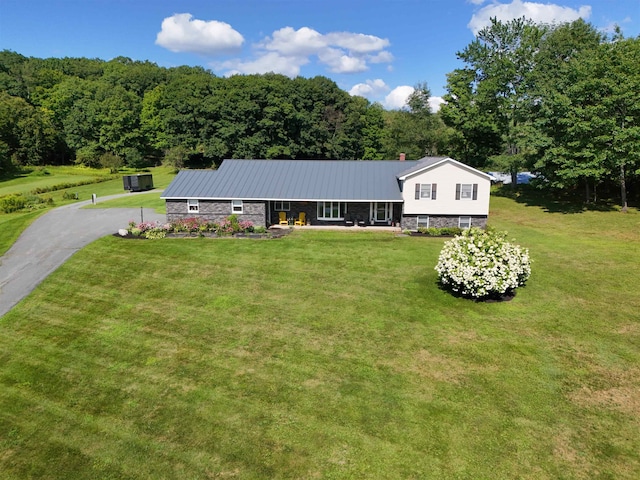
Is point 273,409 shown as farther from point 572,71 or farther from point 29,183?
point 29,183

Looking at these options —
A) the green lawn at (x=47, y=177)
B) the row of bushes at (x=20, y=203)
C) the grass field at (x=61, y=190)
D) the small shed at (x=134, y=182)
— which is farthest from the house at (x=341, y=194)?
the green lawn at (x=47, y=177)

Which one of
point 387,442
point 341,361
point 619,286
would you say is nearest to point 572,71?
point 619,286

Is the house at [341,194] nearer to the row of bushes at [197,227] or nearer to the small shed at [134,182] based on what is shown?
the row of bushes at [197,227]

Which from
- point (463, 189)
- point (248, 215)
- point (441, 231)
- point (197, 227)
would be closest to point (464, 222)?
point (441, 231)

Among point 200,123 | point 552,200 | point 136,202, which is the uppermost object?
point 200,123

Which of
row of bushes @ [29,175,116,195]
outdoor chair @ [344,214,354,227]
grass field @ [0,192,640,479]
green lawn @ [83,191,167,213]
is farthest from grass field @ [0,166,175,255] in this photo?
outdoor chair @ [344,214,354,227]

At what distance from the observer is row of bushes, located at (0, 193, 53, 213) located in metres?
37.7

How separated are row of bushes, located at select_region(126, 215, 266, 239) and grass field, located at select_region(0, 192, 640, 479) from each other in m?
5.99

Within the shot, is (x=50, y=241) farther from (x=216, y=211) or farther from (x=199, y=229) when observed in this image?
(x=216, y=211)

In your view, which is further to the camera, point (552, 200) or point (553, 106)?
point (552, 200)

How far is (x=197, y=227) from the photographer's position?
29.9 meters

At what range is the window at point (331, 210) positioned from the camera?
3297 cm

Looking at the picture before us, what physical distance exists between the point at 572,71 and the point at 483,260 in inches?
1125

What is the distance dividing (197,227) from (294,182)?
7.97 m
